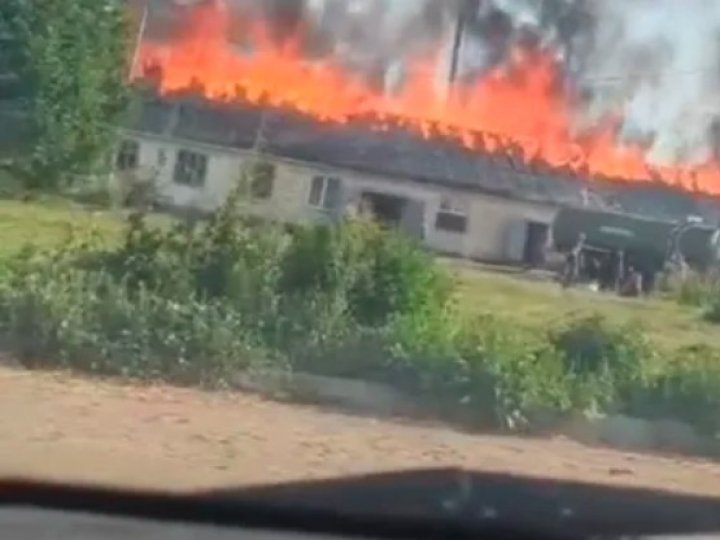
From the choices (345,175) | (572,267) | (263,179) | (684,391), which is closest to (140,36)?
(263,179)

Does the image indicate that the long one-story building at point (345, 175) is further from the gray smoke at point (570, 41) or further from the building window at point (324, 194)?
the gray smoke at point (570, 41)

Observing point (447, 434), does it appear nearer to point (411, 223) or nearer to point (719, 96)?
point (411, 223)

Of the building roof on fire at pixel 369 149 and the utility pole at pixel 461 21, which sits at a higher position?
the utility pole at pixel 461 21

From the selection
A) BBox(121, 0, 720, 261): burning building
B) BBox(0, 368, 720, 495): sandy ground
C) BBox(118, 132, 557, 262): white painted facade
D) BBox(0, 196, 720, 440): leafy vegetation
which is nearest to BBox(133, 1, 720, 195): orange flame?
BBox(121, 0, 720, 261): burning building

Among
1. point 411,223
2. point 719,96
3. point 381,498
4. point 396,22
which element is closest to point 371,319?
point 411,223

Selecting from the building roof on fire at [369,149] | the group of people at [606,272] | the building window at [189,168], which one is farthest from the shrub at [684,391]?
the building window at [189,168]

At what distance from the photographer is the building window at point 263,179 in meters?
2.62

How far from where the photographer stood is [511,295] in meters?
2.61

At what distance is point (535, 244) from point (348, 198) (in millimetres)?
347

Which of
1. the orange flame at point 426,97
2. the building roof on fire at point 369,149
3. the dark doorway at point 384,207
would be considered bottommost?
the dark doorway at point 384,207

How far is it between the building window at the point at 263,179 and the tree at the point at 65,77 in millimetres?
263

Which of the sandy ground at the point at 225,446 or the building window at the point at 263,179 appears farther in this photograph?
the building window at the point at 263,179

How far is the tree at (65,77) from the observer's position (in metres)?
2.57

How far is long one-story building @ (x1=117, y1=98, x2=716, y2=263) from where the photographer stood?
2.59 metres
